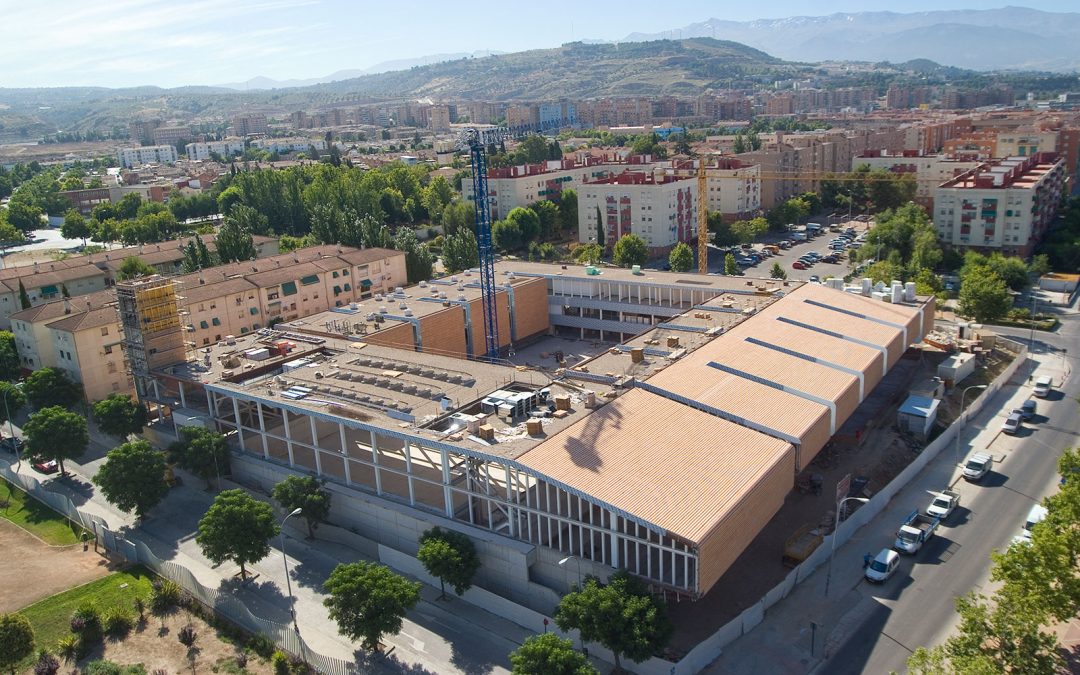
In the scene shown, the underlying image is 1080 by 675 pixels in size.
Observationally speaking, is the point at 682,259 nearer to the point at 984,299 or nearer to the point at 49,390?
the point at 984,299

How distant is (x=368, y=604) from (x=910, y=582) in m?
19.8

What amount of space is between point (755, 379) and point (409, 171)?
87.6 metres

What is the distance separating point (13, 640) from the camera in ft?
81.6

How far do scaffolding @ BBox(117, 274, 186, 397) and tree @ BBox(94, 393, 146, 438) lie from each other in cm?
205

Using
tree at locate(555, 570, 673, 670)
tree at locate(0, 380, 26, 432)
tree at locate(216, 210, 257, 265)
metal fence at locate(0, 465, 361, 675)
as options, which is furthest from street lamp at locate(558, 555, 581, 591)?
tree at locate(216, 210, 257, 265)

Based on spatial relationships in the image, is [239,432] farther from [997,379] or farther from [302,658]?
[997,379]

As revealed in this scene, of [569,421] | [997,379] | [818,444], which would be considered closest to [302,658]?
[569,421]

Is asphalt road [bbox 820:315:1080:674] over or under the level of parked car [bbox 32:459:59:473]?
under

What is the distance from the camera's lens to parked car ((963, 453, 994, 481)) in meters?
35.6

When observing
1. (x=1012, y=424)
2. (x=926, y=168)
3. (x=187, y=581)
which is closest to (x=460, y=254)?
(x=187, y=581)

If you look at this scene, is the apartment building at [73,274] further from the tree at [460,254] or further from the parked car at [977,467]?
the parked car at [977,467]

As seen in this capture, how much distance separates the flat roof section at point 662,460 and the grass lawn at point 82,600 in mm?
16890

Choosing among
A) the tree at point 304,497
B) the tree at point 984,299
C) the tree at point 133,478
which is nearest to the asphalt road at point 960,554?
the tree at point 984,299

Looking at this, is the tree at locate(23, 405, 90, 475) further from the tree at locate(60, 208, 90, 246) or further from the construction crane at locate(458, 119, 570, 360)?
the tree at locate(60, 208, 90, 246)
